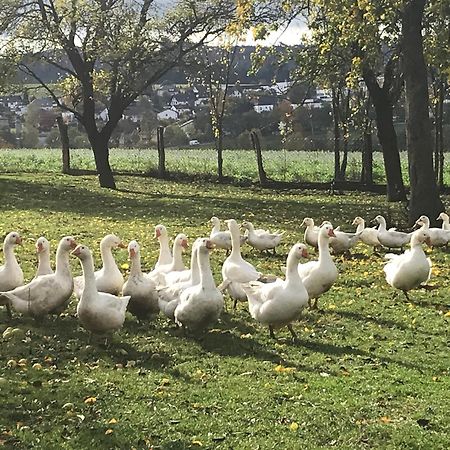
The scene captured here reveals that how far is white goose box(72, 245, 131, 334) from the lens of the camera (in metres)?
9.72

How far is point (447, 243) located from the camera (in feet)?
56.9

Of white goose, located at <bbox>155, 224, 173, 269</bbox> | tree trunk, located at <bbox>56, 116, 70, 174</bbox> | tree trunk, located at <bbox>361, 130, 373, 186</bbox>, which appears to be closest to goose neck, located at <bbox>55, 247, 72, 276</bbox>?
white goose, located at <bbox>155, 224, 173, 269</bbox>

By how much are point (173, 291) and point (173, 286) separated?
13 centimetres

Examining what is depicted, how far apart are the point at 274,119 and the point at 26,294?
49.2m

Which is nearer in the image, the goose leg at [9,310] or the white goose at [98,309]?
the white goose at [98,309]

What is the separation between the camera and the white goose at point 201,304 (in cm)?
1005

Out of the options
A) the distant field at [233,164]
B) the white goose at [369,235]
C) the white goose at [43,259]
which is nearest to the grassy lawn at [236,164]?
the distant field at [233,164]

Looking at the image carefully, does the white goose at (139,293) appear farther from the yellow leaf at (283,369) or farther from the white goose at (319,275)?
the yellow leaf at (283,369)

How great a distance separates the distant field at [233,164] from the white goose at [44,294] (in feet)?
92.6

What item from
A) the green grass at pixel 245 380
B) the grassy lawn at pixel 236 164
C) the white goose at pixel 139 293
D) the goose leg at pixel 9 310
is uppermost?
the grassy lawn at pixel 236 164

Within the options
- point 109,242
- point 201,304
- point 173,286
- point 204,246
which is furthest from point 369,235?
point 201,304

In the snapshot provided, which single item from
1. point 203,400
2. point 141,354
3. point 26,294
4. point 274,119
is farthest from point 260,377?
point 274,119

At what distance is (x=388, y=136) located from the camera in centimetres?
2894

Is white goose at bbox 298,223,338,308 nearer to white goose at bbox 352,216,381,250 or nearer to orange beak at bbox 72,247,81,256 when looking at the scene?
orange beak at bbox 72,247,81,256
